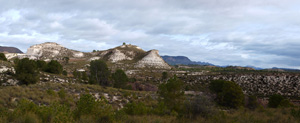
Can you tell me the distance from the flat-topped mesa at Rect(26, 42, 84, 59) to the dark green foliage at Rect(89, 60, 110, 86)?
112m

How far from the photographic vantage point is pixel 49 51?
139625 mm

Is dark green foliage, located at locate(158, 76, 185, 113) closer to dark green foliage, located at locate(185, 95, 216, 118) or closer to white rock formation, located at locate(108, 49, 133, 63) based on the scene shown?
dark green foliage, located at locate(185, 95, 216, 118)

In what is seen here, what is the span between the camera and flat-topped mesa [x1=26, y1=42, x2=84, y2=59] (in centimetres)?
13400

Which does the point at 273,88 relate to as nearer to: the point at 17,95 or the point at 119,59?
the point at 17,95

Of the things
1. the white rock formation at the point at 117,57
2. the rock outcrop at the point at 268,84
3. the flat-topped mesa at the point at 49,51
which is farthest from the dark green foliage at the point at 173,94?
the flat-topped mesa at the point at 49,51

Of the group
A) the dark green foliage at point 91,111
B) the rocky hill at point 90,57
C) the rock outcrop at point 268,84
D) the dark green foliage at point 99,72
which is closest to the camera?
the dark green foliage at point 91,111

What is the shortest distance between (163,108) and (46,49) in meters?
164

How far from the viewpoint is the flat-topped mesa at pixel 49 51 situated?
5276 inches

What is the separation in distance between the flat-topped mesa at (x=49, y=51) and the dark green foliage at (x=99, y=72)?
367ft

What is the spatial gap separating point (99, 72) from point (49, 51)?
124936 mm

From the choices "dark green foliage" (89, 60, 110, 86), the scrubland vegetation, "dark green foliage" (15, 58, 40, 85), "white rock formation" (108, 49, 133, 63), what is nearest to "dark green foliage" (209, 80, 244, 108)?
the scrubland vegetation

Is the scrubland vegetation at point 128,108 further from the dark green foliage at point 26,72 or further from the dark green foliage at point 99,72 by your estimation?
the dark green foliage at point 99,72

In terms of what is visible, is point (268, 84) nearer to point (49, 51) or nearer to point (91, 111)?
point (91, 111)

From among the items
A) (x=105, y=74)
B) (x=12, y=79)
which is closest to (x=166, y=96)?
(x=12, y=79)
